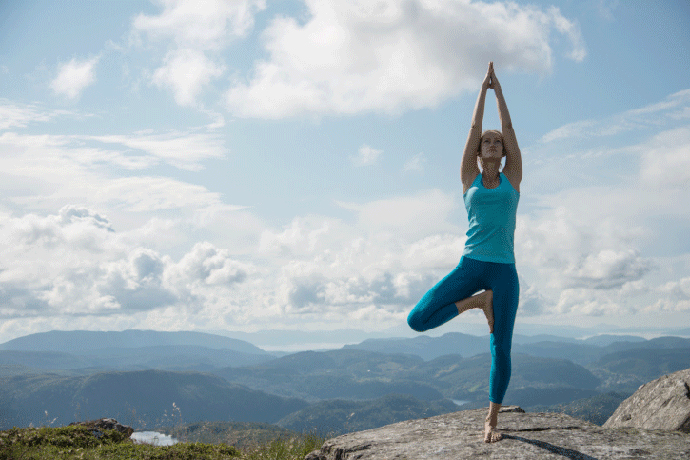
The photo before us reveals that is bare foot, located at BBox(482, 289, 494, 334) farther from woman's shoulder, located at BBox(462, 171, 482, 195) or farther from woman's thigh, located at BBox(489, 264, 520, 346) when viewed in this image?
woman's shoulder, located at BBox(462, 171, 482, 195)

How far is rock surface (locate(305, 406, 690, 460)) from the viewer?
→ 5836 millimetres

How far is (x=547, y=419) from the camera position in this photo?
25.0ft

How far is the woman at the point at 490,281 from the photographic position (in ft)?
20.7

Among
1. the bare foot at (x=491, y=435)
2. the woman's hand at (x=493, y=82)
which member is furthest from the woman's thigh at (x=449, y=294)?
the woman's hand at (x=493, y=82)

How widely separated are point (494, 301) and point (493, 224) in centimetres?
105

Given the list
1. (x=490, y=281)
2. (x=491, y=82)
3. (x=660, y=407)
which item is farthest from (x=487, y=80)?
(x=660, y=407)

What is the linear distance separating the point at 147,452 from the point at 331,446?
390 cm

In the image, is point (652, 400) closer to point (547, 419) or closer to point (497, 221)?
point (547, 419)

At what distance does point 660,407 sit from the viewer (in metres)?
9.46

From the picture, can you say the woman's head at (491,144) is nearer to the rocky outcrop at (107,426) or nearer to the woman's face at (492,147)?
the woman's face at (492,147)

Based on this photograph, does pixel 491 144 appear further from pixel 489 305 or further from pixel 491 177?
pixel 489 305

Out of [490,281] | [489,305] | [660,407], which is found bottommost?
[660,407]

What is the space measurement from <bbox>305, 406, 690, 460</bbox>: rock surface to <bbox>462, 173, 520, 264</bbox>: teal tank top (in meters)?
2.44

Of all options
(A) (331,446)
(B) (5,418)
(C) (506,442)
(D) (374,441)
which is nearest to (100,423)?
(B) (5,418)
